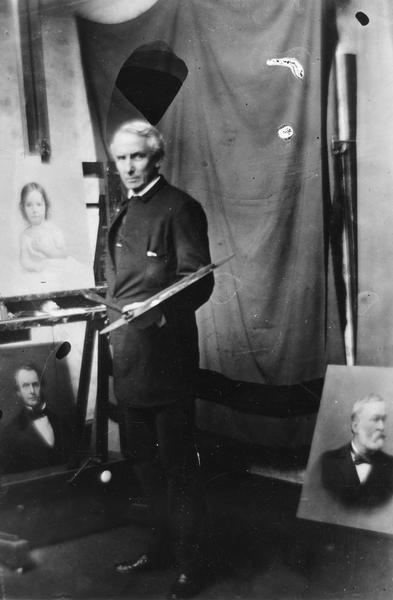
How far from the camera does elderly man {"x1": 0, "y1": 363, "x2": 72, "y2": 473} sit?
2.58 metres

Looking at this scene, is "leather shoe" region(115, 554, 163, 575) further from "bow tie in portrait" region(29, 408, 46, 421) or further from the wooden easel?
"bow tie in portrait" region(29, 408, 46, 421)

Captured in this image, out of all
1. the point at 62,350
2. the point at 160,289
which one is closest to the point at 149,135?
the point at 160,289

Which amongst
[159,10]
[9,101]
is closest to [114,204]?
[9,101]

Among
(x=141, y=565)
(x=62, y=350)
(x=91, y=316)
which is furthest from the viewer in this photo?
(x=62, y=350)

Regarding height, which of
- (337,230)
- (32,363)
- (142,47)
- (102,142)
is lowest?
(32,363)

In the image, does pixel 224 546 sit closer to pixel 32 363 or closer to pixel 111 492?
pixel 111 492

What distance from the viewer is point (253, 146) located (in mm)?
2340

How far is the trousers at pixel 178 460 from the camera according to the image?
1.94 meters

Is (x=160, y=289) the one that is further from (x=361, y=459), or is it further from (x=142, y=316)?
(x=361, y=459)

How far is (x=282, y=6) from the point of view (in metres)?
2.17

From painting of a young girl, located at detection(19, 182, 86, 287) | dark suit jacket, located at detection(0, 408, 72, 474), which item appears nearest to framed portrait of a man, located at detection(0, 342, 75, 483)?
dark suit jacket, located at detection(0, 408, 72, 474)

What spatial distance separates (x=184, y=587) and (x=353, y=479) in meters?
0.71

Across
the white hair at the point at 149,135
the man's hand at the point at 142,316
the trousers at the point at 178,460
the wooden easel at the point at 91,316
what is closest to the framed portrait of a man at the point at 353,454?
the trousers at the point at 178,460

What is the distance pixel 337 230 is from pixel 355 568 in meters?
1.15
